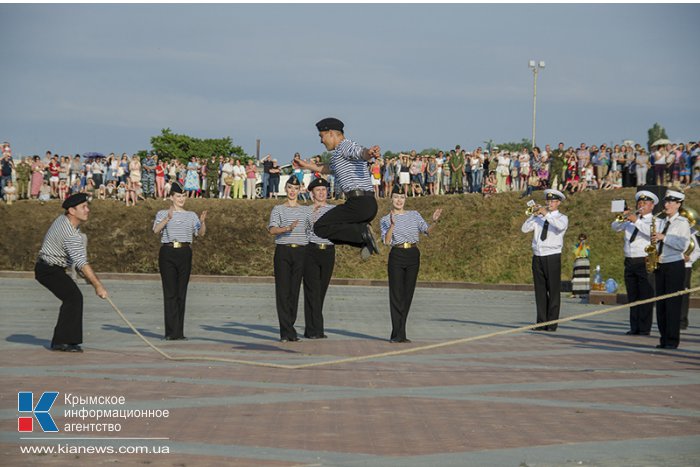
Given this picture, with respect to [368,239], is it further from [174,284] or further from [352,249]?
[352,249]

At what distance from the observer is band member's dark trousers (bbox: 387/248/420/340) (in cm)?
1544

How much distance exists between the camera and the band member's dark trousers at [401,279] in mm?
15438

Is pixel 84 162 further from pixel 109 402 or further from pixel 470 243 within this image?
pixel 109 402

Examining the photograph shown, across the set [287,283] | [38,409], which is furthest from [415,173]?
[38,409]

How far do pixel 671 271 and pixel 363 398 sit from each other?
7.16m

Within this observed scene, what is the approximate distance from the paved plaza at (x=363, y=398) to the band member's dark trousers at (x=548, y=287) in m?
1.00

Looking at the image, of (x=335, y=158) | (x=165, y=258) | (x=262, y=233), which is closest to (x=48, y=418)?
(x=335, y=158)

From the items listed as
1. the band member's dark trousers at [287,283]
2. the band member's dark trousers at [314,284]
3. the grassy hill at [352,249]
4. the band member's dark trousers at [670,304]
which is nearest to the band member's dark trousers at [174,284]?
the band member's dark trousers at [287,283]

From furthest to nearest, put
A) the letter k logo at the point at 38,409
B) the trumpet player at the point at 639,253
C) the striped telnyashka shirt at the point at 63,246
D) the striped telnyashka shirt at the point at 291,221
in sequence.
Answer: the trumpet player at the point at 639,253 < the striped telnyashka shirt at the point at 291,221 < the striped telnyashka shirt at the point at 63,246 < the letter k logo at the point at 38,409

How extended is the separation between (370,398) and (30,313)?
39.1 feet

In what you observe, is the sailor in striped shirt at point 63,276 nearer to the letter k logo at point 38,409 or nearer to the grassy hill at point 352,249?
the letter k logo at point 38,409

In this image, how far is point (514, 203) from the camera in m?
41.4

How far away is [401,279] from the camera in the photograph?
1553cm

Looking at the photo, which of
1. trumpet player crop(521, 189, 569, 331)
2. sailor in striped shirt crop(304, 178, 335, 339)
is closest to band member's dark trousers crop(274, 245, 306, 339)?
sailor in striped shirt crop(304, 178, 335, 339)
